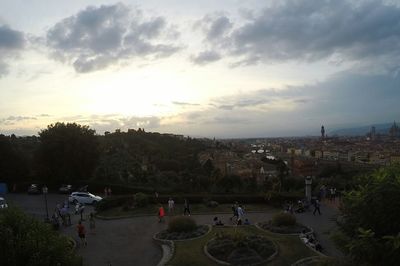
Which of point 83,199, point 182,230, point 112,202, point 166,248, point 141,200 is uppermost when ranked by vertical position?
point 141,200

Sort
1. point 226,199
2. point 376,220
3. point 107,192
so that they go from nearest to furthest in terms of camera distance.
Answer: point 376,220, point 226,199, point 107,192

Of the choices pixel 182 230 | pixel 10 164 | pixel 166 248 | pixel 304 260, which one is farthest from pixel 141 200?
pixel 10 164

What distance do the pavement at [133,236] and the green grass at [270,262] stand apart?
1.02 m

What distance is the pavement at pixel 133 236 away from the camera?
19531 millimetres

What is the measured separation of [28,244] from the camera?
10.8 meters

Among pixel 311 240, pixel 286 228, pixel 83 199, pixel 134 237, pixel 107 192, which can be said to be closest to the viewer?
pixel 311 240

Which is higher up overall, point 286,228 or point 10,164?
point 10,164

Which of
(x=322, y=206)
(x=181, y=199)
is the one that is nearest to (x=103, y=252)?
(x=181, y=199)

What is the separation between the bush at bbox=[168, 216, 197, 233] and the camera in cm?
2259

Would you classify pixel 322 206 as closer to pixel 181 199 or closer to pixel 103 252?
pixel 181 199

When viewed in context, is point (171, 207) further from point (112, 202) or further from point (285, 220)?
point (285, 220)

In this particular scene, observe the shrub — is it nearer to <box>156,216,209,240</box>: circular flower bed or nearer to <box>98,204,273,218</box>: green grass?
<box>98,204,273,218</box>: green grass

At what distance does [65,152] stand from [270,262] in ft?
95.9

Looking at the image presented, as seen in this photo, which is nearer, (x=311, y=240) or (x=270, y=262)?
(x=270, y=262)
